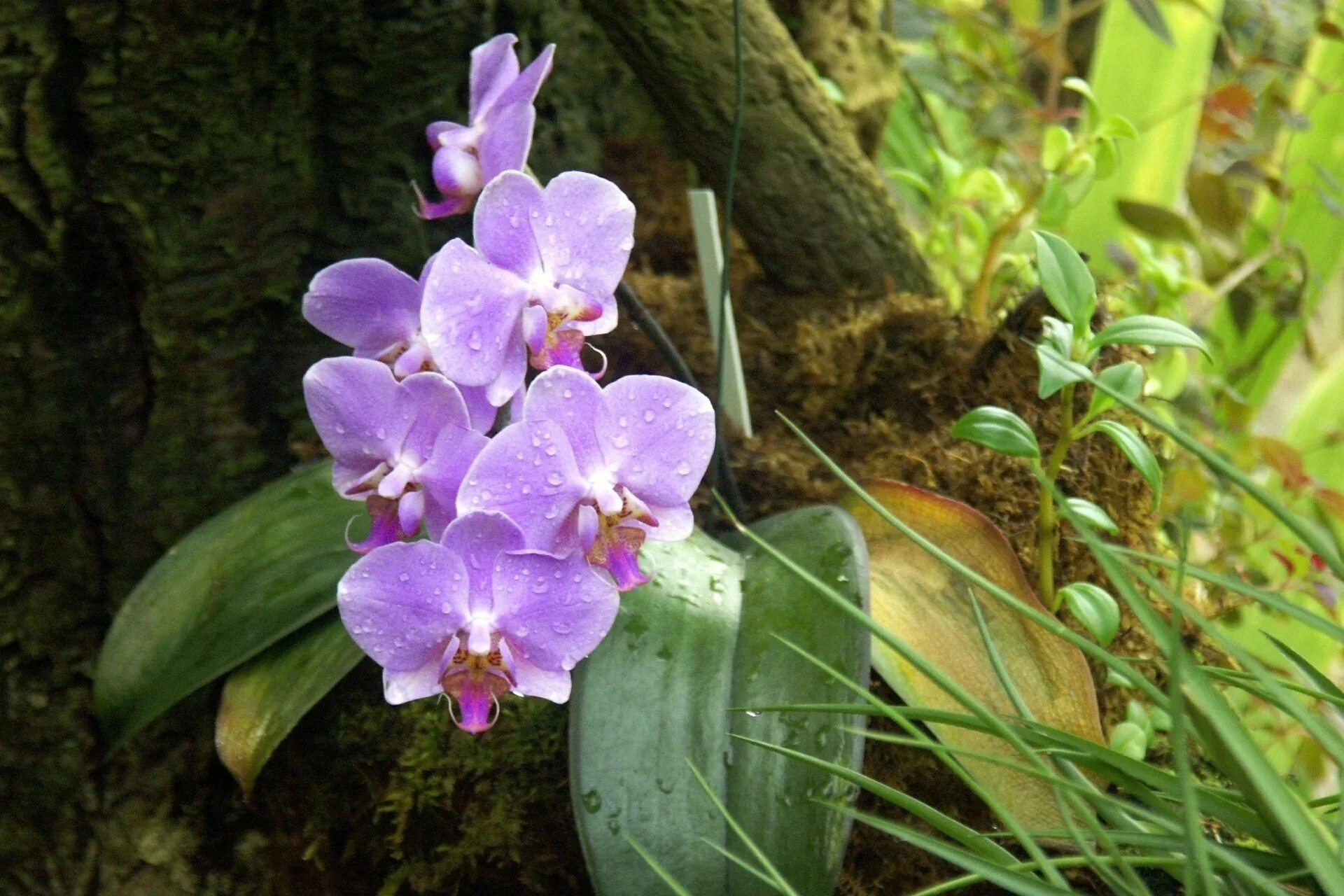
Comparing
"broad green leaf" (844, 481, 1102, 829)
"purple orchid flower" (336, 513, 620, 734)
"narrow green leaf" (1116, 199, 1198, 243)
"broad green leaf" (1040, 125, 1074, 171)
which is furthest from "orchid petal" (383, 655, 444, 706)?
"narrow green leaf" (1116, 199, 1198, 243)

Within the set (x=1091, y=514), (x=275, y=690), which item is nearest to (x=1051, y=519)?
(x=1091, y=514)

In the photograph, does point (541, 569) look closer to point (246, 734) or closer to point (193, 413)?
point (246, 734)

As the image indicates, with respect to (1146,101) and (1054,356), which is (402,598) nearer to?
(1054,356)

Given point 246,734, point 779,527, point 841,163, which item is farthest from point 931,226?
point 246,734

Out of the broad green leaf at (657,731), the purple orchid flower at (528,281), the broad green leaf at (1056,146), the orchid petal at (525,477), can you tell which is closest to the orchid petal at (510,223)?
the purple orchid flower at (528,281)

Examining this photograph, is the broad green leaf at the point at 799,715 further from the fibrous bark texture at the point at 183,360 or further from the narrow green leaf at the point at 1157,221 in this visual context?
the narrow green leaf at the point at 1157,221

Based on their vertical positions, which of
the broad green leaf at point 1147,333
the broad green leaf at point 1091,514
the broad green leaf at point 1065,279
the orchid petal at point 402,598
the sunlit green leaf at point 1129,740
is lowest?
the sunlit green leaf at point 1129,740
